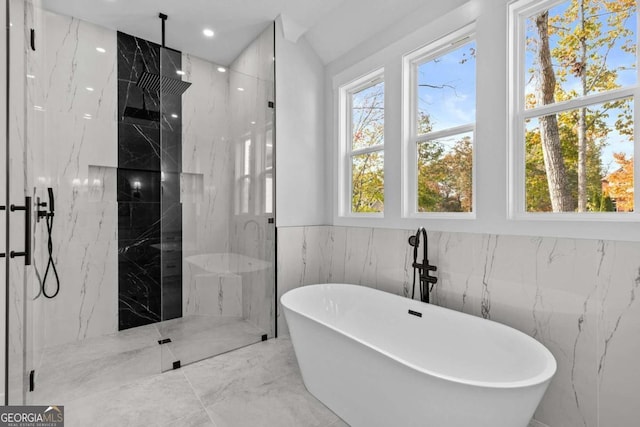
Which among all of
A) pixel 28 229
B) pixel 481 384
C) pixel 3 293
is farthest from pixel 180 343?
pixel 481 384

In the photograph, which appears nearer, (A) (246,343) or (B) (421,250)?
(B) (421,250)

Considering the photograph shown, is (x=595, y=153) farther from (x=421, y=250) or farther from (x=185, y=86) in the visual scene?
(x=185, y=86)

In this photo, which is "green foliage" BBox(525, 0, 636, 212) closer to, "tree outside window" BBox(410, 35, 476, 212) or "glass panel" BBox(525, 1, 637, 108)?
"glass panel" BBox(525, 1, 637, 108)

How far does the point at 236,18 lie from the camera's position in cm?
287

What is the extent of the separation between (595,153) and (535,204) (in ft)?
1.31

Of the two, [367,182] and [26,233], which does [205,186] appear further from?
[367,182]

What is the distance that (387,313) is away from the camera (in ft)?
7.57

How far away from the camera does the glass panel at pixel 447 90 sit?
2312mm

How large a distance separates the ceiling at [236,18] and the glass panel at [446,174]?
1.12m

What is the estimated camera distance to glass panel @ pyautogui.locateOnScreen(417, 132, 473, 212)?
2.30 metres

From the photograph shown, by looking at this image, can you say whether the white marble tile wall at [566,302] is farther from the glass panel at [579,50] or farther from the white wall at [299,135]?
the white wall at [299,135]

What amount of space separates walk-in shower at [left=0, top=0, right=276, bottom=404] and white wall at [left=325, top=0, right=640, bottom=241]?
1144 mm

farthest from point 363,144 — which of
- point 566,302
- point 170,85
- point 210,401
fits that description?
point 210,401

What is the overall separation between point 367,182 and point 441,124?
0.91 m
